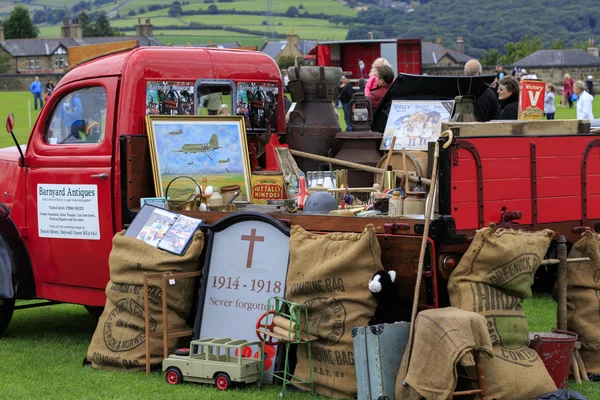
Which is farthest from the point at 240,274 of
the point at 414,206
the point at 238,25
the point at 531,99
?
the point at 238,25

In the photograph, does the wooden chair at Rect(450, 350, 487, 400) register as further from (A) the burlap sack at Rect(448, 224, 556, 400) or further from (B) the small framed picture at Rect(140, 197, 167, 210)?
(B) the small framed picture at Rect(140, 197, 167, 210)

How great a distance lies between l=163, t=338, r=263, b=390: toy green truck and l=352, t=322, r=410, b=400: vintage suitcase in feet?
2.79

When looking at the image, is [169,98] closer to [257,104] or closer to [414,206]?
[257,104]

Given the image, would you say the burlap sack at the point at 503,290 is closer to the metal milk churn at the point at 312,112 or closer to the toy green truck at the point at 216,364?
the toy green truck at the point at 216,364

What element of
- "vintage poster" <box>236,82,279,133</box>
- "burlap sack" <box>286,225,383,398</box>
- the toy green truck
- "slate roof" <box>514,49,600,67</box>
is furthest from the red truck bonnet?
"slate roof" <box>514,49,600,67</box>

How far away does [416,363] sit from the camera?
6.12 m

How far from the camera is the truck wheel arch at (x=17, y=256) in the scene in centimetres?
872

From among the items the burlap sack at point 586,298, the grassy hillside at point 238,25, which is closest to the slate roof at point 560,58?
the grassy hillside at point 238,25

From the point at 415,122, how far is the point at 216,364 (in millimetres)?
3726

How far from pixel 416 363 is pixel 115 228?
9.75 feet

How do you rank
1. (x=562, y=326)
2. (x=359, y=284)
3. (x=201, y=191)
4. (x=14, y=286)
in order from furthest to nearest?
1. (x=14, y=286)
2. (x=201, y=191)
3. (x=562, y=326)
4. (x=359, y=284)

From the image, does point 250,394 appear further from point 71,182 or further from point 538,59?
point 538,59

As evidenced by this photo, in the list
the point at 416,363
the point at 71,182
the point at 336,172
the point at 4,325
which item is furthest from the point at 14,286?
the point at 416,363

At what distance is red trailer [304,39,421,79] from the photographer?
130 ft
